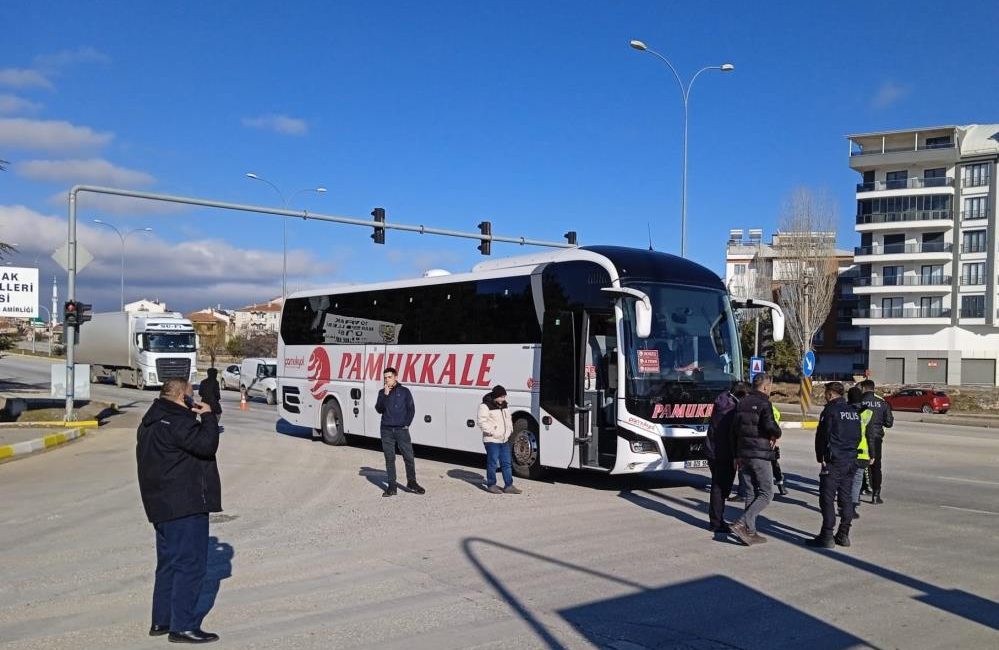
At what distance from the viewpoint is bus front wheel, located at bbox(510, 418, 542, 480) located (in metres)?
14.5

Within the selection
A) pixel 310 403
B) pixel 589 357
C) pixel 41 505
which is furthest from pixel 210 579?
Result: pixel 310 403

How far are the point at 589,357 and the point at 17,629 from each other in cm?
882

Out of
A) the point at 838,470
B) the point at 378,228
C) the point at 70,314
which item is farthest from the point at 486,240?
the point at 838,470

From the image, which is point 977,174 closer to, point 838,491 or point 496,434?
point 496,434

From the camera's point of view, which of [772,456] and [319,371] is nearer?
[772,456]

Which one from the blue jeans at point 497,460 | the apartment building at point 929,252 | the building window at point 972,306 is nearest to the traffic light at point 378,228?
the blue jeans at point 497,460

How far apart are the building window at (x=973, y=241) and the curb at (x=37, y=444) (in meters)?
66.4

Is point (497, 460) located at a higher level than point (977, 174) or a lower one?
lower

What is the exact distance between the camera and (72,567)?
327 inches

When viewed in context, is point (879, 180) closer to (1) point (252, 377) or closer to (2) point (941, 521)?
(1) point (252, 377)

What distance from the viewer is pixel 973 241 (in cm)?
6788

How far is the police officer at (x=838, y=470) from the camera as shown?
9328mm

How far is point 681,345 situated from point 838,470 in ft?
13.3

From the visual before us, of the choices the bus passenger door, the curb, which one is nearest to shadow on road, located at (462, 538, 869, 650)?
the bus passenger door
